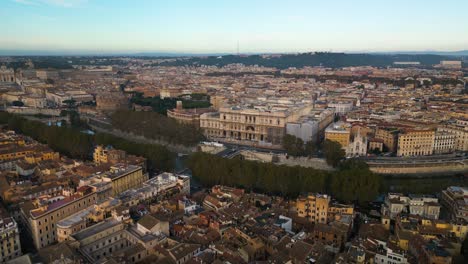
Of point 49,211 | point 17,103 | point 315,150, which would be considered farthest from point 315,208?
point 17,103

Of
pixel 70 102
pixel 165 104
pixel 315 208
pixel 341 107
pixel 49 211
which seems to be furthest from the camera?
pixel 70 102

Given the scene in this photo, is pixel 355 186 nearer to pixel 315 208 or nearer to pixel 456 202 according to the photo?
pixel 315 208

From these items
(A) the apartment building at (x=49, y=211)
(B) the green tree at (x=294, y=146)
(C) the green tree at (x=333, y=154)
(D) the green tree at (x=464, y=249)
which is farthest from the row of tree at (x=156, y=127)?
(D) the green tree at (x=464, y=249)

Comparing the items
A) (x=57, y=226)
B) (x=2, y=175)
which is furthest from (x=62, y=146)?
(x=57, y=226)

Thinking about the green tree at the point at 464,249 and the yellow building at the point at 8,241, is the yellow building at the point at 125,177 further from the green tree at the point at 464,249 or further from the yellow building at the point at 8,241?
the green tree at the point at 464,249

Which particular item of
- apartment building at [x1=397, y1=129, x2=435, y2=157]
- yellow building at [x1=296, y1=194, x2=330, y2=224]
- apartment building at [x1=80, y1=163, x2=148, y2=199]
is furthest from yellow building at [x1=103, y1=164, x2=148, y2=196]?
apartment building at [x1=397, y1=129, x2=435, y2=157]

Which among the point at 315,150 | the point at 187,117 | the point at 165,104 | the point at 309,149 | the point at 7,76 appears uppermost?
the point at 7,76

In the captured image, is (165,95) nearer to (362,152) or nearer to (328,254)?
(362,152)
